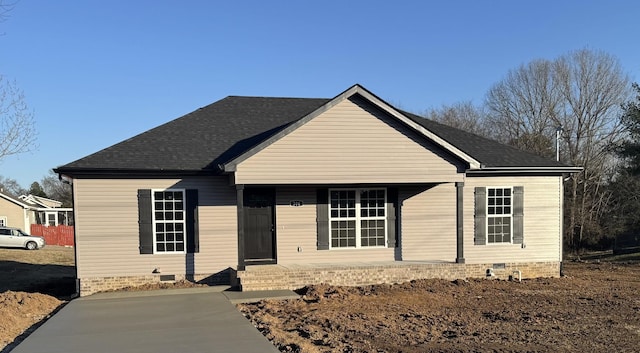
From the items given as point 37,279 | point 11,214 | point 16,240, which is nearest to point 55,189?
point 11,214

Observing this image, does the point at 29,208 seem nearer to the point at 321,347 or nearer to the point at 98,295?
the point at 98,295

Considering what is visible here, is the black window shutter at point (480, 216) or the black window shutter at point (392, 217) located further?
the black window shutter at point (480, 216)

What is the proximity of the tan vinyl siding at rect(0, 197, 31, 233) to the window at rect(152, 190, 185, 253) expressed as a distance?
40868 mm

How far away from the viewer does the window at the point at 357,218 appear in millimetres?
13500

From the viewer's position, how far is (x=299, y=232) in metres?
13.2

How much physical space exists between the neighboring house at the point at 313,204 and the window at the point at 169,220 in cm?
3

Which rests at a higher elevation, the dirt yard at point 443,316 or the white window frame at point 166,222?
the white window frame at point 166,222

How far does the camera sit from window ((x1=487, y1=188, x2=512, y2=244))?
46.4 feet

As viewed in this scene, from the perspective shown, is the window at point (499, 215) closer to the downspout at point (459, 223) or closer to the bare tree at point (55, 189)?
the downspout at point (459, 223)

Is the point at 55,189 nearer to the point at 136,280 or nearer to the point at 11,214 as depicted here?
the point at 11,214

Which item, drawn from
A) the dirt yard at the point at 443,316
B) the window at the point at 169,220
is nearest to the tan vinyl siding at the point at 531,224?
the dirt yard at the point at 443,316

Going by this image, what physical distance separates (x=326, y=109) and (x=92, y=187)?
6.17m

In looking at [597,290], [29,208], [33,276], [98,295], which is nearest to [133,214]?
[98,295]

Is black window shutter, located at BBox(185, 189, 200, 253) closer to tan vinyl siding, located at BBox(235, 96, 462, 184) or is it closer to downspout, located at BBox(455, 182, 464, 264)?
tan vinyl siding, located at BBox(235, 96, 462, 184)
